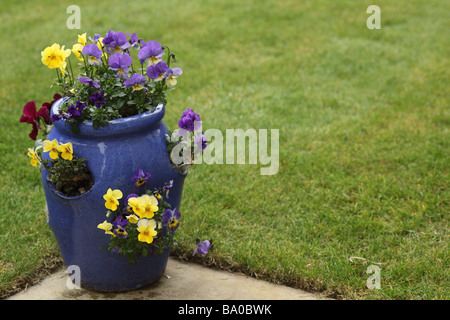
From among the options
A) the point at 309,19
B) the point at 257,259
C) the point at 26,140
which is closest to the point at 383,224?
the point at 257,259

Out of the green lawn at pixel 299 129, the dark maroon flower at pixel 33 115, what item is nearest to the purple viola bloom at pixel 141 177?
the dark maroon flower at pixel 33 115

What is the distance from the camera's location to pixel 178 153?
8.06ft

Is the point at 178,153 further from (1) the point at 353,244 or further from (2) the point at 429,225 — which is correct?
(2) the point at 429,225

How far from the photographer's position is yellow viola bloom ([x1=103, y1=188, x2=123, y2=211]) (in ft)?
7.38

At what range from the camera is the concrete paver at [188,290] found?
2559 millimetres

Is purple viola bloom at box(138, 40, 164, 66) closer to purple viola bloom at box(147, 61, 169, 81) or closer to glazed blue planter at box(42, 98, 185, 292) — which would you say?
purple viola bloom at box(147, 61, 169, 81)

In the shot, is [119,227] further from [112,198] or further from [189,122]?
[189,122]

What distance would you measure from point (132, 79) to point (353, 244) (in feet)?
4.87

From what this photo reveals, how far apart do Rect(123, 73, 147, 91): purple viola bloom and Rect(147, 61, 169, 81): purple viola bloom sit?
0.17 ft

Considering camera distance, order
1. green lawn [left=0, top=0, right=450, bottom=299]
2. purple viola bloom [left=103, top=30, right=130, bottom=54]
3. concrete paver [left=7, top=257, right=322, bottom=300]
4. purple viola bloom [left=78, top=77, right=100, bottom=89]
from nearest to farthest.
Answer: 1. purple viola bloom [left=78, top=77, right=100, bottom=89]
2. purple viola bloom [left=103, top=30, right=130, bottom=54]
3. concrete paver [left=7, top=257, right=322, bottom=300]
4. green lawn [left=0, top=0, right=450, bottom=299]

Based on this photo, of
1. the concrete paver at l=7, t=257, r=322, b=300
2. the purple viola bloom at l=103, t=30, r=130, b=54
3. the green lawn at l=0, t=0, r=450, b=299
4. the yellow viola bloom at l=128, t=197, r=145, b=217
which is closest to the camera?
the yellow viola bloom at l=128, t=197, r=145, b=217

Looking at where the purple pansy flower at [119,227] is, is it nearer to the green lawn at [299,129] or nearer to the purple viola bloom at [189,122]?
the purple viola bloom at [189,122]

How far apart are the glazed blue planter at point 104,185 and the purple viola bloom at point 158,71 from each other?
13cm

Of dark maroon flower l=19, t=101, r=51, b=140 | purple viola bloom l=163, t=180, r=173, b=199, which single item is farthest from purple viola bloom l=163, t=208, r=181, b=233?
dark maroon flower l=19, t=101, r=51, b=140
